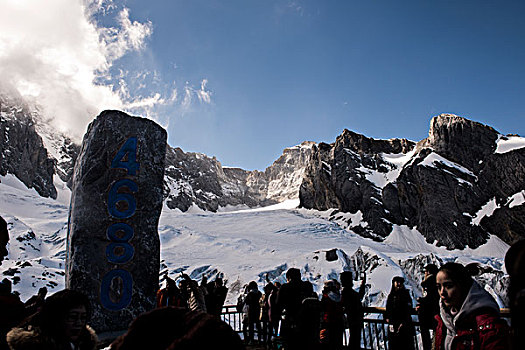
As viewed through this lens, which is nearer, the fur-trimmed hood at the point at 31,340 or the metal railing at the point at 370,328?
the fur-trimmed hood at the point at 31,340

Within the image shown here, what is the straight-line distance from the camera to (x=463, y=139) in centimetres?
5709

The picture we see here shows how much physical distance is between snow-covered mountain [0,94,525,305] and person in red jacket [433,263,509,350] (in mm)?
20213

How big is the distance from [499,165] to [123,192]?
5955 centimetres

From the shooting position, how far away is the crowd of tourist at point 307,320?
923 mm

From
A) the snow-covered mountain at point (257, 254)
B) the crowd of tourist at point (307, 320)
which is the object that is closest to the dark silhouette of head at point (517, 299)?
the crowd of tourist at point (307, 320)

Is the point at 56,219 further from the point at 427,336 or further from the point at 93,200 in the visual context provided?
the point at 427,336

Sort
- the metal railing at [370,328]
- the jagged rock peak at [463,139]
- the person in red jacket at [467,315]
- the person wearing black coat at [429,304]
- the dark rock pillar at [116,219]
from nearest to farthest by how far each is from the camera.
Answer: the person in red jacket at [467,315] → the person wearing black coat at [429,304] → the metal railing at [370,328] → the dark rock pillar at [116,219] → the jagged rock peak at [463,139]

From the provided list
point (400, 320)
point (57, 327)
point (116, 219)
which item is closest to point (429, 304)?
point (400, 320)

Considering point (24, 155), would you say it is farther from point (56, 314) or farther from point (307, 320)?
point (56, 314)

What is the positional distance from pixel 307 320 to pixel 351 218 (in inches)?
2555

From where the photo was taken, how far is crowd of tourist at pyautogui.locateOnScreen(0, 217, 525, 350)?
923 mm

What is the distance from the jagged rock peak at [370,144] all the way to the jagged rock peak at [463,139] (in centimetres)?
1608

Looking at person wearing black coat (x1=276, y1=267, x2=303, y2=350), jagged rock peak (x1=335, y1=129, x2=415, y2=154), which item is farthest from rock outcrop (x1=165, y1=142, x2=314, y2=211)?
person wearing black coat (x1=276, y1=267, x2=303, y2=350)

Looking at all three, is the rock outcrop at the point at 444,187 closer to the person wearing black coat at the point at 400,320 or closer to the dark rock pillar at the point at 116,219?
the person wearing black coat at the point at 400,320
